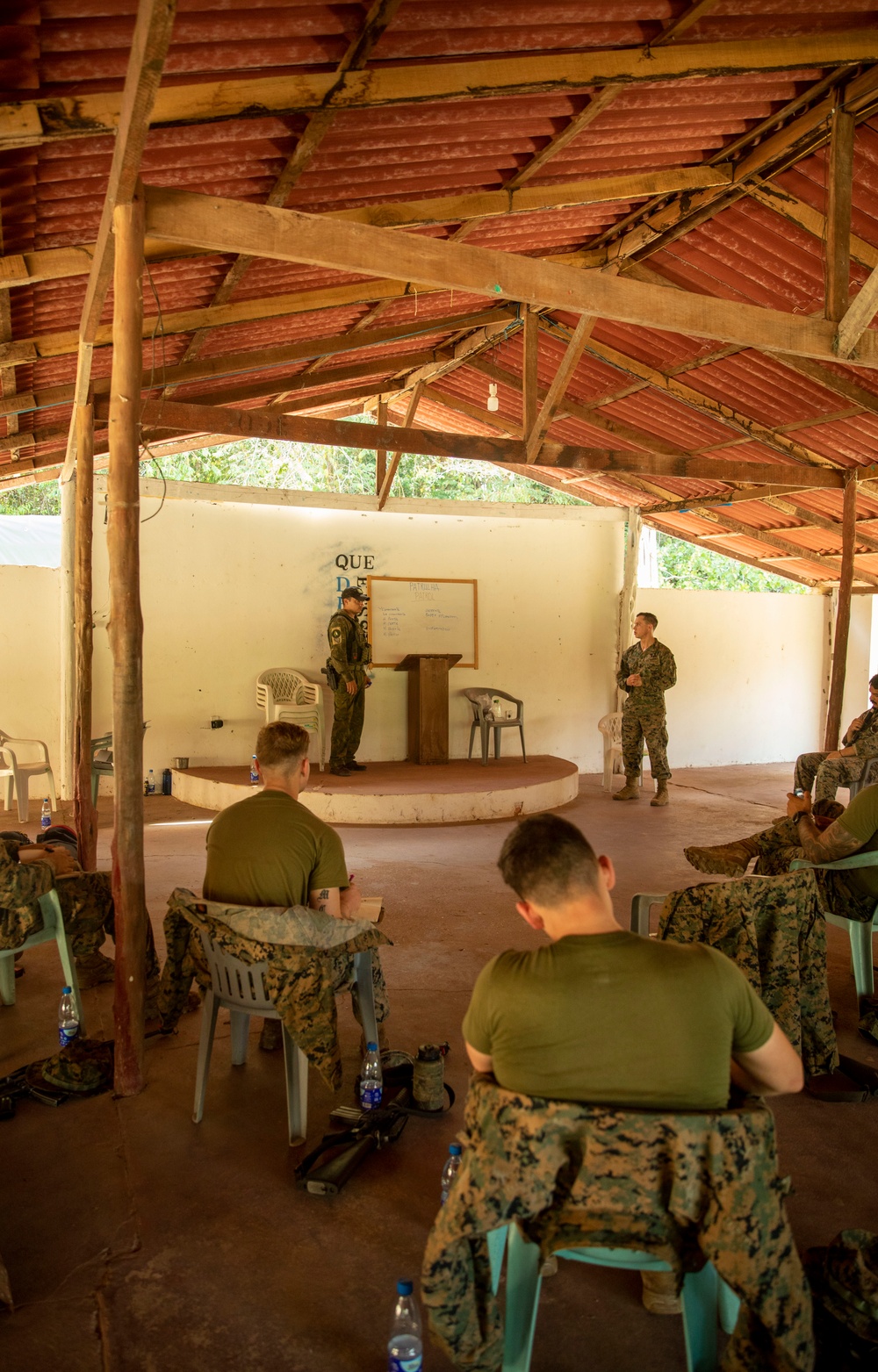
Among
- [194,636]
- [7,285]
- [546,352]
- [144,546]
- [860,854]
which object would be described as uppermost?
[546,352]

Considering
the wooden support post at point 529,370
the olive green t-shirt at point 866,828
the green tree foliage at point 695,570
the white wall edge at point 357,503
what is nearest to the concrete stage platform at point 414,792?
the white wall edge at point 357,503

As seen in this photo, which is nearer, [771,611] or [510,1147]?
[510,1147]

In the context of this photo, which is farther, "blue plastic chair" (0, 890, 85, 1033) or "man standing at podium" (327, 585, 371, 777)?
"man standing at podium" (327, 585, 371, 777)

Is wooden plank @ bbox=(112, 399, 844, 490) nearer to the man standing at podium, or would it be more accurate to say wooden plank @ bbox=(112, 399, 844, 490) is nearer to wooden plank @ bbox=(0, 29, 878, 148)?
the man standing at podium

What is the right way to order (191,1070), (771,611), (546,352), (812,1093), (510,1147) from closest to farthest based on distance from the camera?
(510,1147)
(812,1093)
(191,1070)
(546,352)
(771,611)

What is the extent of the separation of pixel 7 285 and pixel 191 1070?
3.79 m

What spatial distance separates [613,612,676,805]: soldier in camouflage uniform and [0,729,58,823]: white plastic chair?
18.0 ft

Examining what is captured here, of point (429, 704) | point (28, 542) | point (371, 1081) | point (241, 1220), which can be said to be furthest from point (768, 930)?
point (28, 542)

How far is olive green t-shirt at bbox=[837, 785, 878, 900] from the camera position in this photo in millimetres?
3875

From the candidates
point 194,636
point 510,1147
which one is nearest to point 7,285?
point 510,1147

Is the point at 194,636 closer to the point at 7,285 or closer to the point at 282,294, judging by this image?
the point at 282,294

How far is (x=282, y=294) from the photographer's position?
253 inches

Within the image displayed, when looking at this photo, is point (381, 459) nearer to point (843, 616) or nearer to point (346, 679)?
point (346, 679)

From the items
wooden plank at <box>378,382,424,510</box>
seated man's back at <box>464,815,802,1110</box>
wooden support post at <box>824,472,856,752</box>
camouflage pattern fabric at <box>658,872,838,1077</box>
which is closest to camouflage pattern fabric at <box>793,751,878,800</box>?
wooden support post at <box>824,472,856,752</box>
